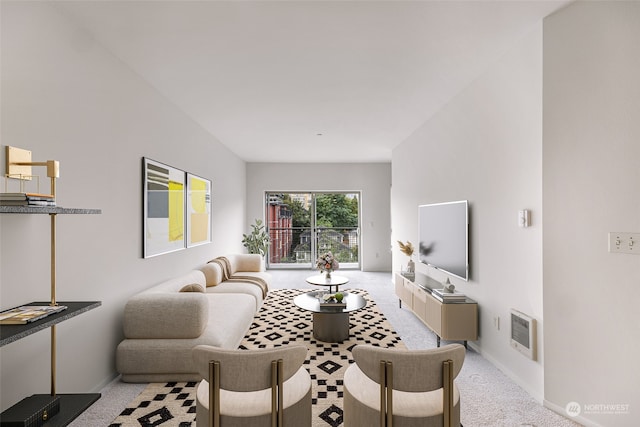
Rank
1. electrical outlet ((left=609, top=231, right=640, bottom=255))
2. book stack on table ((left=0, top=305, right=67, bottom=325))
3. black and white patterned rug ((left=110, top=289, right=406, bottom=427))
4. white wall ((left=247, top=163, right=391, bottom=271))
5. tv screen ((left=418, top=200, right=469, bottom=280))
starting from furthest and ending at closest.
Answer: white wall ((left=247, top=163, right=391, bottom=271)), tv screen ((left=418, top=200, right=469, bottom=280)), black and white patterned rug ((left=110, top=289, right=406, bottom=427)), electrical outlet ((left=609, top=231, right=640, bottom=255)), book stack on table ((left=0, top=305, right=67, bottom=325))

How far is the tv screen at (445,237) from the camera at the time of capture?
344cm

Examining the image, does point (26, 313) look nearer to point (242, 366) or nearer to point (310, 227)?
point (242, 366)

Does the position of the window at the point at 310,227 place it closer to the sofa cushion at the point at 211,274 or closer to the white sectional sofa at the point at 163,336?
the sofa cushion at the point at 211,274

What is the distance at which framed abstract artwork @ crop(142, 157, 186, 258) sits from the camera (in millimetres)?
3301

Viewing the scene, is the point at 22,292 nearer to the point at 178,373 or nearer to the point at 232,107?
the point at 178,373

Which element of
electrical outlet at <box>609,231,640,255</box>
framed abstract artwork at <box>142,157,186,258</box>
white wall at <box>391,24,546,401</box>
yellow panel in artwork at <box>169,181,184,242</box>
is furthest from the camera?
yellow panel in artwork at <box>169,181,184,242</box>

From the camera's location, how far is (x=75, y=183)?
234cm

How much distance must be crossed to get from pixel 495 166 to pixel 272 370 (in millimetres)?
2597

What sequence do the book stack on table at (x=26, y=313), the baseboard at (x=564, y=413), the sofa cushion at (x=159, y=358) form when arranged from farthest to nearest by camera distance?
the sofa cushion at (x=159, y=358)
the baseboard at (x=564, y=413)
the book stack on table at (x=26, y=313)

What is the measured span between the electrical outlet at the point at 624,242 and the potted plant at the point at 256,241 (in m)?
6.25

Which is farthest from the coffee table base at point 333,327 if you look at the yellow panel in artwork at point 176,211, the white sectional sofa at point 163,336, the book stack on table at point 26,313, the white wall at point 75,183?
the book stack on table at point 26,313

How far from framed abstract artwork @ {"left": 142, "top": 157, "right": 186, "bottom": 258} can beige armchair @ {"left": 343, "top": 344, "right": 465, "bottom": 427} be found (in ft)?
8.69

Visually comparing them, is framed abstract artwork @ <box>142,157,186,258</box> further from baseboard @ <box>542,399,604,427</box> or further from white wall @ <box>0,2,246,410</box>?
baseboard @ <box>542,399,604,427</box>

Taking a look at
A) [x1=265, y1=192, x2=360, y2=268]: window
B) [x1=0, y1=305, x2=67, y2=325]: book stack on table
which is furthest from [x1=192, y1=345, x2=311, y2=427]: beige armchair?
[x1=265, y1=192, x2=360, y2=268]: window
